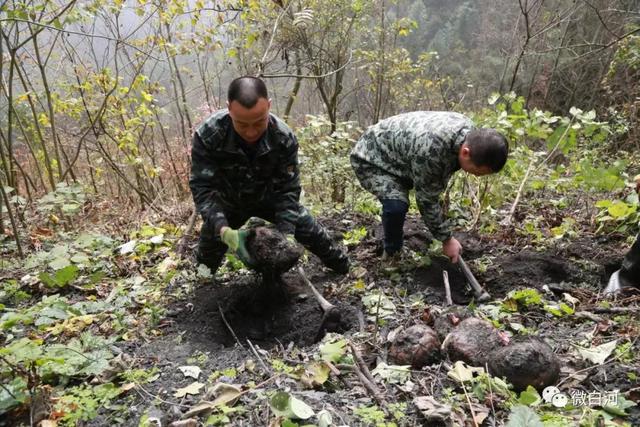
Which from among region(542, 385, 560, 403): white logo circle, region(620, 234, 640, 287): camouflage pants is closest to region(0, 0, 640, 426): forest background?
region(620, 234, 640, 287): camouflage pants

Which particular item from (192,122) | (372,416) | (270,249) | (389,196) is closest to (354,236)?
(389,196)

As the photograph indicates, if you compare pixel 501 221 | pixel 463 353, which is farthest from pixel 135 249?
pixel 501 221

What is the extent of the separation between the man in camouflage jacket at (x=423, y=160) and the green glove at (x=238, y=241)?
1.16m

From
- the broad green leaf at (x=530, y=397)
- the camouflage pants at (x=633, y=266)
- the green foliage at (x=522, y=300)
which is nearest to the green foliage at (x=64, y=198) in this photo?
the green foliage at (x=522, y=300)

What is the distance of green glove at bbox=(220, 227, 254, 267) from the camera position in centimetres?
247

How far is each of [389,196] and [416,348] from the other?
1460mm

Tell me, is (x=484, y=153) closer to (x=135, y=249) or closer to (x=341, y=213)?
(x=341, y=213)

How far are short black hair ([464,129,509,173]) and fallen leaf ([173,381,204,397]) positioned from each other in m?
1.92

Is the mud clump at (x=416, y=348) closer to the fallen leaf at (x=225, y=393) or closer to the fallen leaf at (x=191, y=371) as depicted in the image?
the fallen leaf at (x=225, y=393)

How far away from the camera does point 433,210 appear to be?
9.66 ft

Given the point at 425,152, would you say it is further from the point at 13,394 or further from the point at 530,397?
the point at 13,394

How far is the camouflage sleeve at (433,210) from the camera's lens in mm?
2947

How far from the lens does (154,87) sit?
5223mm

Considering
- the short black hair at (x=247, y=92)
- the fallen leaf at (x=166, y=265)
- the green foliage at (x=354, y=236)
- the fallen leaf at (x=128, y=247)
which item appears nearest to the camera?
the short black hair at (x=247, y=92)
